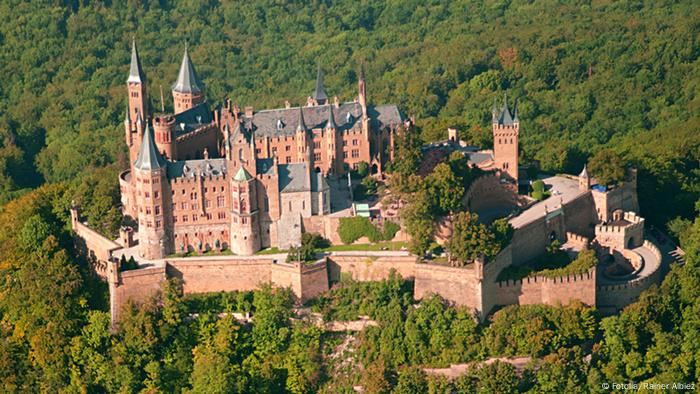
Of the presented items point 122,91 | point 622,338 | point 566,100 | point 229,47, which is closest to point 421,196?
point 622,338

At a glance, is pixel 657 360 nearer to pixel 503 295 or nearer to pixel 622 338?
pixel 622 338

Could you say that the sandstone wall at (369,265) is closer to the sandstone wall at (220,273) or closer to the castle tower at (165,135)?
the sandstone wall at (220,273)

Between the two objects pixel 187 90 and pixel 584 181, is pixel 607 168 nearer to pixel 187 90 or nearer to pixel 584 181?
pixel 584 181

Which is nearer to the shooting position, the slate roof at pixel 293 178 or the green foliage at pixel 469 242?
the green foliage at pixel 469 242

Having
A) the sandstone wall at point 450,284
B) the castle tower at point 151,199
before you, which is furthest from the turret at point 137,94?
the sandstone wall at point 450,284

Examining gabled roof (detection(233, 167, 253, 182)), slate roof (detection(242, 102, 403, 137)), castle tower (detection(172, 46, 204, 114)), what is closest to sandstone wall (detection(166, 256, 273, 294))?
gabled roof (detection(233, 167, 253, 182))

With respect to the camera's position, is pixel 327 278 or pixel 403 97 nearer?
pixel 327 278
